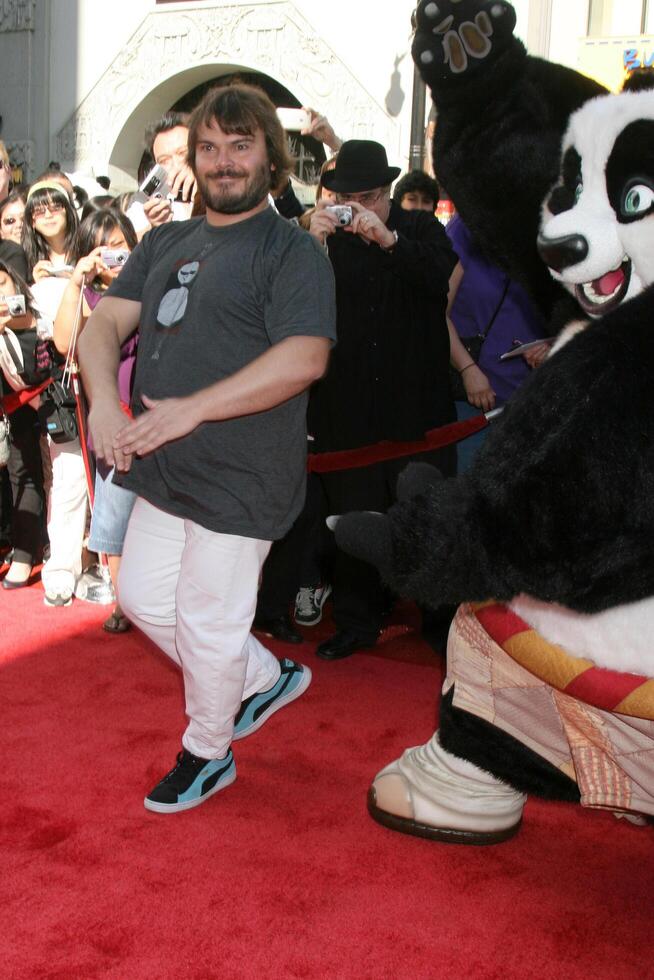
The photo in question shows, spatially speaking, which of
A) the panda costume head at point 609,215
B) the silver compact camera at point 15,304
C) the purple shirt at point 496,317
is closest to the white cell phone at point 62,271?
the silver compact camera at point 15,304

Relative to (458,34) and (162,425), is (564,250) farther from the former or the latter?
(162,425)

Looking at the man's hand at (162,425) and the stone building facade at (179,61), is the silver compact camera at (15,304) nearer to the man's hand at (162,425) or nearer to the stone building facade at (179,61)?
the man's hand at (162,425)

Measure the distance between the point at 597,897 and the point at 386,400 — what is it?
201 centimetres

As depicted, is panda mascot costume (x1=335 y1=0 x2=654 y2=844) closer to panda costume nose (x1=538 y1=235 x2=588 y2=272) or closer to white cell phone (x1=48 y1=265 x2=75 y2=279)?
panda costume nose (x1=538 y1=235 x2=588 y2=272)

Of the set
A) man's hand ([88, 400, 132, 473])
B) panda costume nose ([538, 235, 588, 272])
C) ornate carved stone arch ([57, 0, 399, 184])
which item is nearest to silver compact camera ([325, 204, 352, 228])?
man's hand ([88, 400, 132, 473])

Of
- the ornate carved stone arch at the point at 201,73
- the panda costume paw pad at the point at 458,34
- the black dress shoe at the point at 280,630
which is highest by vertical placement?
the ornate carved stone arch at the point at 201,73

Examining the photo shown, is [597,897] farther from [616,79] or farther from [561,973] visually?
[616,79]

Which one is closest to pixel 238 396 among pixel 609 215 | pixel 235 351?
pixel 235 351

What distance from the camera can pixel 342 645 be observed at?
3941 millimetres

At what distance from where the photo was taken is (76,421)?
4320 mm

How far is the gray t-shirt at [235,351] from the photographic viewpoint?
256cm

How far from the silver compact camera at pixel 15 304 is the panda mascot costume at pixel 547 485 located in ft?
8.56

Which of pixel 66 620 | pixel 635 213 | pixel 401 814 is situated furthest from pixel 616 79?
pixel 66 620

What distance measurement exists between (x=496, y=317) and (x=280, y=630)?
4.94 ft
